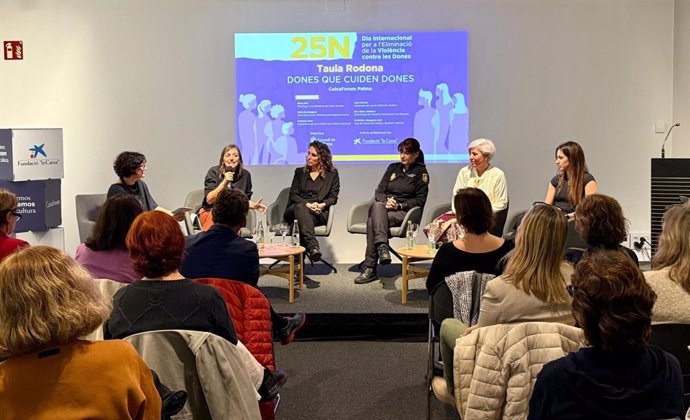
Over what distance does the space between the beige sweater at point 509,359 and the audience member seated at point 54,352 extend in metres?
1.20

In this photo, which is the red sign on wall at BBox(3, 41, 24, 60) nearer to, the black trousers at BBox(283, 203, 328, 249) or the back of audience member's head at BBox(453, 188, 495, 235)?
the black trousers at BBox(283, 203, 328, 249)

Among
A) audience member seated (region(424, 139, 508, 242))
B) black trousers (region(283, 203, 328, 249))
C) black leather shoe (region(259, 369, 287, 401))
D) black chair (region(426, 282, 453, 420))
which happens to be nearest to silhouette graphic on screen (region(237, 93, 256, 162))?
black trousers (region(283, 203, 328, 249))

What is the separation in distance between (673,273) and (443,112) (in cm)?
471

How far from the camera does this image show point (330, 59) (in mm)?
7012

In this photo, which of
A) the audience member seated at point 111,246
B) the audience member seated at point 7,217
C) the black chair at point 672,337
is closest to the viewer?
the black chair at point 672,337

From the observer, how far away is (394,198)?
21.1 ft

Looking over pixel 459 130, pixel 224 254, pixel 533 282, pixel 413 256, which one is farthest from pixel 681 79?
pixel 224 254

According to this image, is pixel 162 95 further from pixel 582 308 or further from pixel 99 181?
pixel 582 308

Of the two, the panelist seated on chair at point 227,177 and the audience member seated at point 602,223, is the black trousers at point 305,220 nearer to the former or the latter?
the panelist seated on chair at point 227,177

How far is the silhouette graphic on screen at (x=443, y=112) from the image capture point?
7.02 metres

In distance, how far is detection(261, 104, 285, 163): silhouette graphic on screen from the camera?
7.04m

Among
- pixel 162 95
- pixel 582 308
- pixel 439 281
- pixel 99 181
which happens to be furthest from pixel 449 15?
pixel 582 308

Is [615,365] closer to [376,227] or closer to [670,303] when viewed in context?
[670,303]

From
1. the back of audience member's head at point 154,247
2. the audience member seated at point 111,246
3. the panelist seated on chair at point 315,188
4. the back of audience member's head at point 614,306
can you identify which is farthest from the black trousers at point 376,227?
the back of audience member's head at point 614,306
